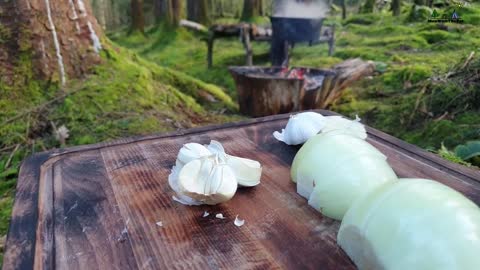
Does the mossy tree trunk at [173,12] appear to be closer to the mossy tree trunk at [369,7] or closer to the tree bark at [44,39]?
the mossy tree trunk at [369,7]

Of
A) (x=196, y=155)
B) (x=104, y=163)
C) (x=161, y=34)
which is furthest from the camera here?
(x=161, y=34)

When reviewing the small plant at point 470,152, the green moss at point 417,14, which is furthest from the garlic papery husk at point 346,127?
the green moss at point 417,14

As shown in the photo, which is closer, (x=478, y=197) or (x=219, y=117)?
(x=478, y=197)

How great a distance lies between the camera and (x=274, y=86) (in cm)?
363

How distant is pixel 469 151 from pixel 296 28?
12.4 feet

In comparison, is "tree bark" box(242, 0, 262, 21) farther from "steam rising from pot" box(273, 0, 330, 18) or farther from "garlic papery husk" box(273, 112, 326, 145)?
"garlic papery husk" box(273, 112, 326, 145)

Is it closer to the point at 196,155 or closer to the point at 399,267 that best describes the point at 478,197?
the point at 399,267

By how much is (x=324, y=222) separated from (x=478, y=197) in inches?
16.8

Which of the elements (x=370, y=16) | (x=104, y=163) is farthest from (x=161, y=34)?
(x=104, y=163)

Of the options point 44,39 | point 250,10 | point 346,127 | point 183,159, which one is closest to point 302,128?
point 346,127

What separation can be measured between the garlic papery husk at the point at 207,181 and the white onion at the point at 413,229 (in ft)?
1.06

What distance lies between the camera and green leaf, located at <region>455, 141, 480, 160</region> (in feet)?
6.65

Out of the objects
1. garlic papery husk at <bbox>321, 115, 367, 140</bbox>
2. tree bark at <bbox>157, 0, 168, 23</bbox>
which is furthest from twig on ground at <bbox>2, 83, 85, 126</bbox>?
tree bark at <bbox>157, 0, 168, 23</bbox>

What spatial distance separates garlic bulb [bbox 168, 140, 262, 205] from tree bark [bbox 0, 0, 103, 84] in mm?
1958
